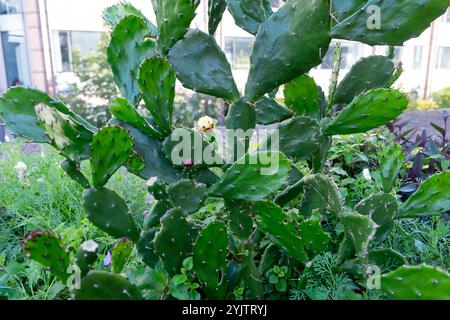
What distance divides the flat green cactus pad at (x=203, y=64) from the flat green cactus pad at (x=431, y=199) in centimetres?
55

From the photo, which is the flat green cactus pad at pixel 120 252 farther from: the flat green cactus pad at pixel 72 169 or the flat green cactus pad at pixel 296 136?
the flat green cactus pad at pixel 296 136

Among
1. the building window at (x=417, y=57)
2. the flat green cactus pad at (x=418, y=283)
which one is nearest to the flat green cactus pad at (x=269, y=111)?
the flat green cactus pad at (x=418, y=283)

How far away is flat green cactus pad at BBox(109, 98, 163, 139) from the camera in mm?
979

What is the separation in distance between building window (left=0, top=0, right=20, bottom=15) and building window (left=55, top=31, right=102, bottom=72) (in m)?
0.70

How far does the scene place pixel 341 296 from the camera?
1.06 meters

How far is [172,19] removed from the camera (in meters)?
0.98

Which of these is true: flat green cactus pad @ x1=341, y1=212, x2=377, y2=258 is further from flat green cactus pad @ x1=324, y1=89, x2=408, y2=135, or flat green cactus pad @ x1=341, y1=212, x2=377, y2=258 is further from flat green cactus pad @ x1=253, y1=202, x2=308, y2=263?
flat green cactus pad @ x1=324, y1=89, x2=408, y2=135

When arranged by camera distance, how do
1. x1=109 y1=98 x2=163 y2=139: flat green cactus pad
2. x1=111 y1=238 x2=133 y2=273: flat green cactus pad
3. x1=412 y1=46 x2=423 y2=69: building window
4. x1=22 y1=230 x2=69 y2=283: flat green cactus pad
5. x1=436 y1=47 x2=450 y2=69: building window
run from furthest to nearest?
x1=436 y1=47 x2=450 y2=69: building window < x1=412 y1=46 x2=423 y2=69: building window < x1=109 y1=98 x2=163 y2=139: flat green cactus pad < x1=111 y1=238 x2=133 y2=273: flat green cactus pad < x1=22 y1=230 x2=69 y2=283: flat green cactus pad

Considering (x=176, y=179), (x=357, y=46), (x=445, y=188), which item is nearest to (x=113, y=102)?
(x=176, y=179)

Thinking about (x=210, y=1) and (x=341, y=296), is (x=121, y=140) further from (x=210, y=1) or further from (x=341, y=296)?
(x=341, y=296)

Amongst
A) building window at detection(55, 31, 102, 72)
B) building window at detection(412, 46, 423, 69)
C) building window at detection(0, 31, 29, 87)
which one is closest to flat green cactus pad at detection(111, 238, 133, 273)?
building window at detection(55, 31, 102, 72)

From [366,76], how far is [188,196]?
0.64 meters

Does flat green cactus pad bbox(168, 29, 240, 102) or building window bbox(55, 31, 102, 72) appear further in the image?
building window bbox(55, 31, 102, 72)
